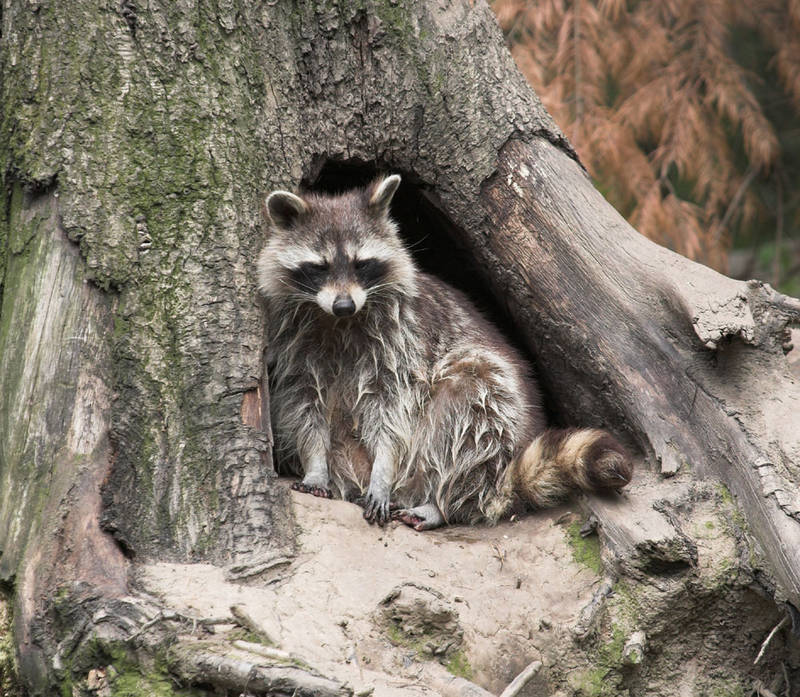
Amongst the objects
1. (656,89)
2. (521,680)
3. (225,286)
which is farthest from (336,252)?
(656,89)

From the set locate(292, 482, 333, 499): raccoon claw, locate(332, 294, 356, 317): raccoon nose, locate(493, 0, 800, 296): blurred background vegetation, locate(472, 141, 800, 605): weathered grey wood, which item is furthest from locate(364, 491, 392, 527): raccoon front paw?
locate(493, 0, 800, 296): blurred background vegetation

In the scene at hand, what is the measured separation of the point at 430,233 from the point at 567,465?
4.58ft

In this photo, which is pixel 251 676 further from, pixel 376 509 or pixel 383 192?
pixel 383 192

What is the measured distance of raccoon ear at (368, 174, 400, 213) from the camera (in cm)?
332

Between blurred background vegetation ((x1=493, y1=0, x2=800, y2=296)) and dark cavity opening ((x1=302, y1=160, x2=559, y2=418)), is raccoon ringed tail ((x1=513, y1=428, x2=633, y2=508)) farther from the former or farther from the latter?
blurred background vegetation ((x1=493, y1=0, x2=800, y2=296))

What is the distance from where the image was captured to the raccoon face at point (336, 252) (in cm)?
317

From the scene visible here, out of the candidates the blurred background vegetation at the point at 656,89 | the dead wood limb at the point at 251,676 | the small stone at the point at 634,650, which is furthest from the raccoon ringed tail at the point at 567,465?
the blurred background vegetation at the point at 656,89

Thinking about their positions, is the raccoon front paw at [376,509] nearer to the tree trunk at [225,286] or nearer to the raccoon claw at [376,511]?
the raccoon claw at [376,511]

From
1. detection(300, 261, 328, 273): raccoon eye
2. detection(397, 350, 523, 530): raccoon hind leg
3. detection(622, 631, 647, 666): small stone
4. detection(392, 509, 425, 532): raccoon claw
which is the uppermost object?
detection(300, 261, 328, 273): raccoon eye

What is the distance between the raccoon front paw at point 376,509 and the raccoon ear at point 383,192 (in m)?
1.08

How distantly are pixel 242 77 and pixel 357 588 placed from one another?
68.2 inches

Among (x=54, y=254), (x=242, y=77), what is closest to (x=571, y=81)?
(x=242, y=77)

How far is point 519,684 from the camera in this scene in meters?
2.63

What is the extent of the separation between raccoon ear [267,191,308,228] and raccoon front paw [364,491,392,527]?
1.03 meters
